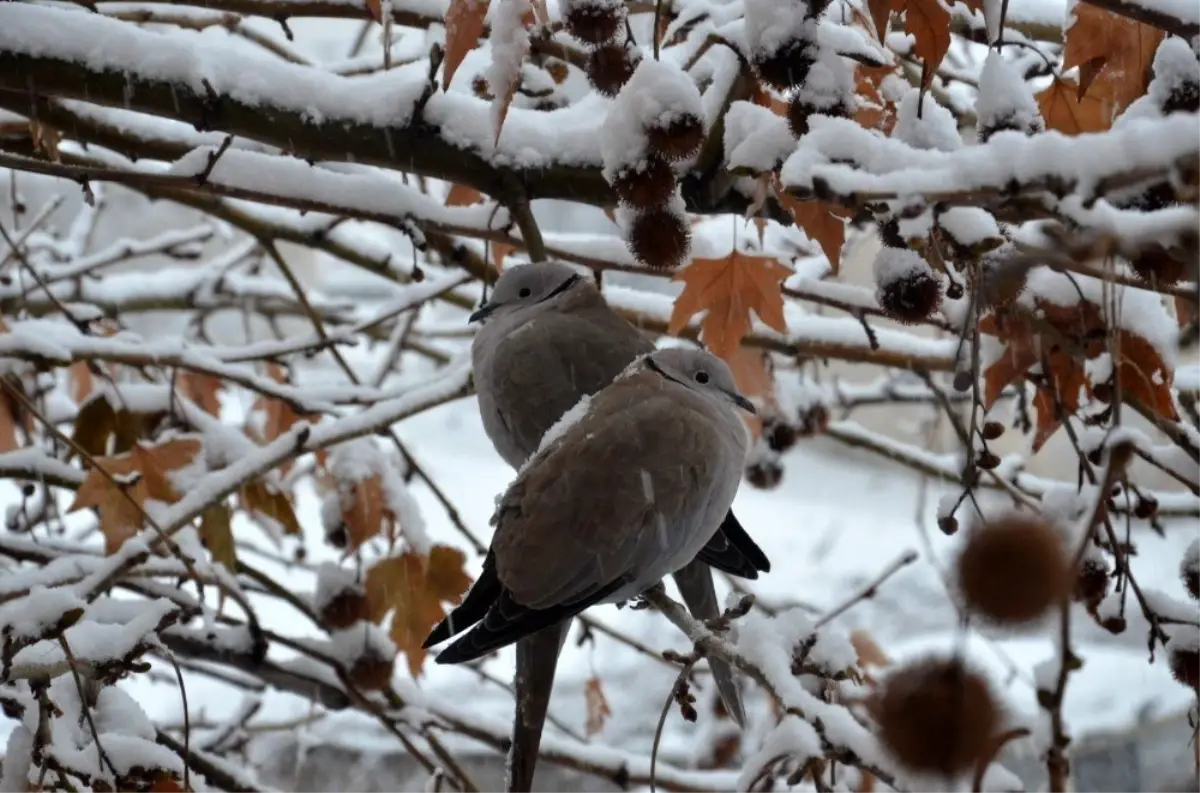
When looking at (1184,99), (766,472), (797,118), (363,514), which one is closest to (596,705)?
(766,472)

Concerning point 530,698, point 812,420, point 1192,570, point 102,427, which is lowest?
point 530,698

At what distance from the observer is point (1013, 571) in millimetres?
473

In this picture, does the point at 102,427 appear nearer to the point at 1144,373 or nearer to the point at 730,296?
the point at 730,296

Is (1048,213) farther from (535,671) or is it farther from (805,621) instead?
(535,671)

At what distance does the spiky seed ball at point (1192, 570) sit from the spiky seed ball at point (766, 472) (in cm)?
107

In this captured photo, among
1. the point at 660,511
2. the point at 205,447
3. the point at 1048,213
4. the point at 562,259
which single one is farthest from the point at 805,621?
the point at 205,447

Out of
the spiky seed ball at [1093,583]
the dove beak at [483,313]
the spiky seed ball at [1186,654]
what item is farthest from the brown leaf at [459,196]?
the spiky seed ball at [1186,654]

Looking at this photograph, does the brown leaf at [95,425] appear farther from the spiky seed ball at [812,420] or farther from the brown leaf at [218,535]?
the spiky seed ball at [812,420]

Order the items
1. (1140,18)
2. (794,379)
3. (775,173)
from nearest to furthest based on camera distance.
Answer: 1. (1140,18)
2. (775,173)
3. (794,379)

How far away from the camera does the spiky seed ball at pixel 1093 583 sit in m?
1.09

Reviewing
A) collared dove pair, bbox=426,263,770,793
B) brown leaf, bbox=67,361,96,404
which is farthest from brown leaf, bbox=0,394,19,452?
collared dove pair, bbox=426,263,770,793

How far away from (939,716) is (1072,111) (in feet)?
3.04

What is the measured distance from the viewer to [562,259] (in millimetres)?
1705

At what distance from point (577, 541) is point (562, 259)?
0.78m
